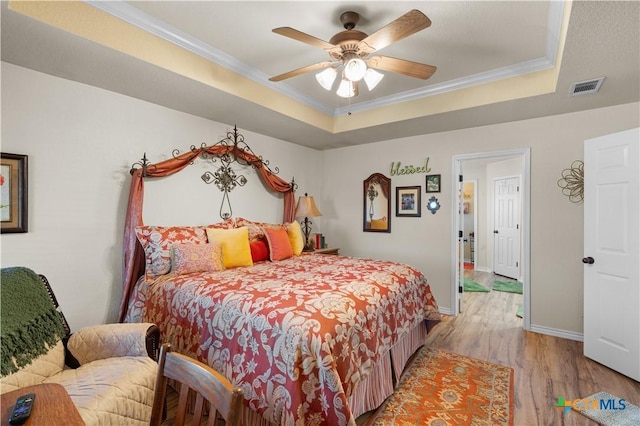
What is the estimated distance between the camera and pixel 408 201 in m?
4.37

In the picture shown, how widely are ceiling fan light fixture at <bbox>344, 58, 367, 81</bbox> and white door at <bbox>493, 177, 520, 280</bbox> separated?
5.25 metres

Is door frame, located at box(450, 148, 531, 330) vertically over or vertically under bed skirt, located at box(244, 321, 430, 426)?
over

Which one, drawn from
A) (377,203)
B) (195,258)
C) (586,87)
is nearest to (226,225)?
(195,258)

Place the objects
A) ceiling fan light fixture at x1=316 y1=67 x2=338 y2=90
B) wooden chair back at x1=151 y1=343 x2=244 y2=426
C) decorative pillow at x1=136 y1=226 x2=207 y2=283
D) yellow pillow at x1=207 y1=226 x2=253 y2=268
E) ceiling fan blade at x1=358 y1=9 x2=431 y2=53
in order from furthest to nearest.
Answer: yellow pillow at x1=207 y1=226 x2=253 y2=268 → decorative pillow at x1=136 y1=226 x2=207 y2=283 → ceiling fan light fixture at x1=316 y1=67 x2=338 y2=90 → ceiling fan blade at x1=358 y1=9 x2=431 y2=53 → wooden chair back at x1=151 y1=343 x2=244 y2=426

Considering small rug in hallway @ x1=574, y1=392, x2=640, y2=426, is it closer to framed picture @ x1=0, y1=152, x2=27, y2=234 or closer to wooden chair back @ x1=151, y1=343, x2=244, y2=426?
wooden chair back @ x1=151, y1=343, x2=244, y2=426

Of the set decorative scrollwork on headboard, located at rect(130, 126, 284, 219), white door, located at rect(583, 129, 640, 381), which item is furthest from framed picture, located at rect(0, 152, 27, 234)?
white door, located at rect(583, 129, 640, 381)

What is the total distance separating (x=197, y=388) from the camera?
0.94 m

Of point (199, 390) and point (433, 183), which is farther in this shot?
point (433, 183)

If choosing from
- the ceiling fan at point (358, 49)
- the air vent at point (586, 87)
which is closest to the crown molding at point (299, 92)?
the air vent at point (586, 87)

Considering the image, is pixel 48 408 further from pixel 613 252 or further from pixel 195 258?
pixel 613 252

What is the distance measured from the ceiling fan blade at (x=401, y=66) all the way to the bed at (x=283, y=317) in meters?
1.60

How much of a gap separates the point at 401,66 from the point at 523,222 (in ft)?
8.44

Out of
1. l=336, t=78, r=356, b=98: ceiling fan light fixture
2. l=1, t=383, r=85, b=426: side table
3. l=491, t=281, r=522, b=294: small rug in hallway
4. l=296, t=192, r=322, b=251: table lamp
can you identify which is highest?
l=336, t=78, r=356, b=98: ceiling fan light fixture

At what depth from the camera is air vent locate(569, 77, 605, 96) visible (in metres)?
2.54
